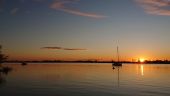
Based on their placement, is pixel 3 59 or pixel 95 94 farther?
pixel 3 59

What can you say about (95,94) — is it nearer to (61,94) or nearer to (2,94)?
(61,94)

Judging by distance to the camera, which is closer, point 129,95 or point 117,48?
point 129,95

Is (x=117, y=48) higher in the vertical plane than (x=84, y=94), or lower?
higher

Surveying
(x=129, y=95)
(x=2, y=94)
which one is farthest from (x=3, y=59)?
(x=129, y=95)

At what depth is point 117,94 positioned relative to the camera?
46812 millimetres

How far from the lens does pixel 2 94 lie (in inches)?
1742

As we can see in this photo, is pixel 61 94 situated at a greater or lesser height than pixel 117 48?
lesser

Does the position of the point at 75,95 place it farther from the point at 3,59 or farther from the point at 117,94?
the point at 3,59

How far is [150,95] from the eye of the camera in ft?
150

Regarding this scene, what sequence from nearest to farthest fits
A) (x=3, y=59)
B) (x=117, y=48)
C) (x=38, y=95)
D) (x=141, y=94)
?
1. (x=38, y=95)
2. (x=141, y=94)
3. (x=3, y=59)
4. (x=117, y=48)

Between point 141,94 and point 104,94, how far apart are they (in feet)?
21.7

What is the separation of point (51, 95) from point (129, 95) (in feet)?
43.3

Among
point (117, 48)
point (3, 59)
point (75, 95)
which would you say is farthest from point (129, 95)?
point (117, 48)

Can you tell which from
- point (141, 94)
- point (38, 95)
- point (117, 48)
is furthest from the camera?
point (117, 48)
